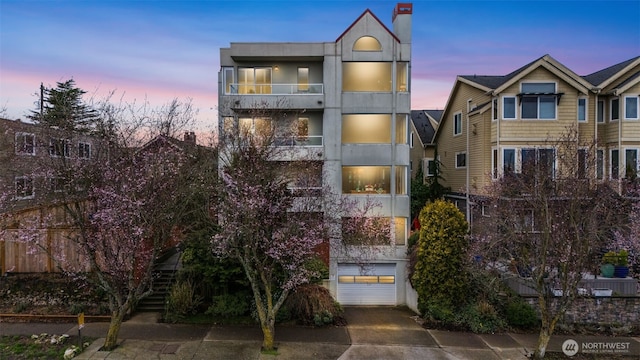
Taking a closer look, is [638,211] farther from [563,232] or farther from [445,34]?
[445,34]

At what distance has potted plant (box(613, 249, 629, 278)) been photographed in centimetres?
1488

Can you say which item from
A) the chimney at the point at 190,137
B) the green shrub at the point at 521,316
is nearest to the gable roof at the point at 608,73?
the green shrub at the point at 521,316

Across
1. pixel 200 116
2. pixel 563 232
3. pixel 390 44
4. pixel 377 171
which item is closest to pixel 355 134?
pixel 377 171

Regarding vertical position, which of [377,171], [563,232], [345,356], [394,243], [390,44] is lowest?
[345,356]

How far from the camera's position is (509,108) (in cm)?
1959

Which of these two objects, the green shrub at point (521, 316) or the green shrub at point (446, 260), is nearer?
the green shrub at point (521, 316)

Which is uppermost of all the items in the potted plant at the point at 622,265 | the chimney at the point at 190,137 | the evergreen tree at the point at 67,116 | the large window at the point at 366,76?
the large window at the point at 366,76

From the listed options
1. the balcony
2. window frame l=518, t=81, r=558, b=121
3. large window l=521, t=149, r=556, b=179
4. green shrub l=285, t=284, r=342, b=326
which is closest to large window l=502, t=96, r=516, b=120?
window frame l=518, t=81, r=558, b=121

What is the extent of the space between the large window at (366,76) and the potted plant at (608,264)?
12.2m

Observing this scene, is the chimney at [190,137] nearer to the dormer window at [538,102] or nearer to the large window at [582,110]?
the dormer window at [538,102]

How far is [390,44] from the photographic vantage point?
1888cm

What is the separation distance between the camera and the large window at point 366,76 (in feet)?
63.1

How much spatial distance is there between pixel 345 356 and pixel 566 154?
994 cm

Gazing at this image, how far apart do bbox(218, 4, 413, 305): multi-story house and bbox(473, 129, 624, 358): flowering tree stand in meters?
5.57
